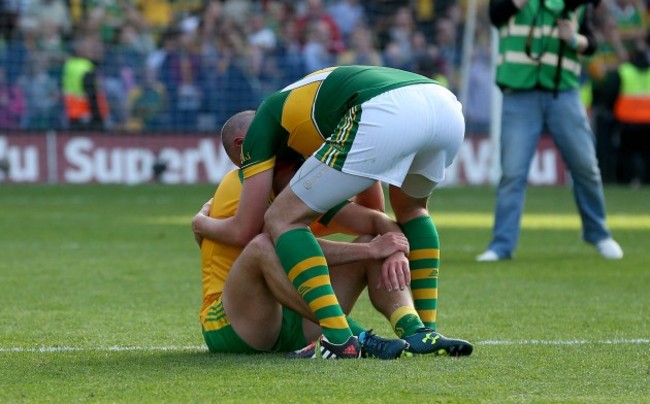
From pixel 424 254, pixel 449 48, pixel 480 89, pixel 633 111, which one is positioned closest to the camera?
pixel 424 254

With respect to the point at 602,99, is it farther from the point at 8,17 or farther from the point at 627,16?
the point at 8,17

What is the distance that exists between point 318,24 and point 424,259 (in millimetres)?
16530

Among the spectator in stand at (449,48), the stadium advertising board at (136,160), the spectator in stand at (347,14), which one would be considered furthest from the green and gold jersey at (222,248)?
the spectator in stand at (347,14)

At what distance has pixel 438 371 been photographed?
514 centimetres

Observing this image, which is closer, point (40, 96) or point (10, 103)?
point (10, 103)

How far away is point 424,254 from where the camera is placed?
231 inches

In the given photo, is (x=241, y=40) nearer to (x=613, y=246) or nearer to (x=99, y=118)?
(x=99, y=118)

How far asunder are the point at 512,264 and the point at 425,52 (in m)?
12.0

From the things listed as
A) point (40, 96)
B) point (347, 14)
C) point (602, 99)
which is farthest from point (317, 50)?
point (602, 99)

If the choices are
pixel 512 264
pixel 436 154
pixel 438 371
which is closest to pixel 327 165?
pixel 436 154

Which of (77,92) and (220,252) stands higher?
(220,252)

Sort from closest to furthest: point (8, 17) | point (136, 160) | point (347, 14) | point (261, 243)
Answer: point (261, 243) < point (136, 160) < point (8, 17) < point (347, 14)

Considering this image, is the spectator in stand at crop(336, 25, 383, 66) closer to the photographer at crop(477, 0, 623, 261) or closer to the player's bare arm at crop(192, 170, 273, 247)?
the photographer at crop(477, 0, 623, 261)

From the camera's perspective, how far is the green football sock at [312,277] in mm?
5367
